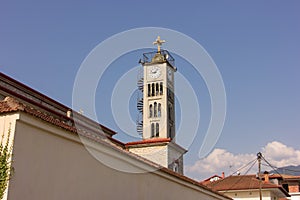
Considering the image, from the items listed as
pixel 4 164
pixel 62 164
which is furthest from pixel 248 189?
pixel 4 164

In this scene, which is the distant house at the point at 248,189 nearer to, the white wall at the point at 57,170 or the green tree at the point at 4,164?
the white wall at the point at 57,170

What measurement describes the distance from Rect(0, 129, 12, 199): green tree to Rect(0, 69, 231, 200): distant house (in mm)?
87

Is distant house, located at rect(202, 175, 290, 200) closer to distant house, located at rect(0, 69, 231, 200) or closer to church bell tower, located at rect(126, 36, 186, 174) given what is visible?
distant house, located at rect(0, 69, 231, 200)

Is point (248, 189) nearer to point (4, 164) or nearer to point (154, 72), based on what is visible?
point (4, 164)

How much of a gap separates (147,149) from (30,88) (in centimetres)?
1256

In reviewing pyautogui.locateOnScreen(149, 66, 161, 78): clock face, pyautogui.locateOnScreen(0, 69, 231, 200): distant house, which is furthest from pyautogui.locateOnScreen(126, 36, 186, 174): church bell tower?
pyautogui.locateOnScreen(0, 69, 231, 200): distant house

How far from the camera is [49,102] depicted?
69.3 ft

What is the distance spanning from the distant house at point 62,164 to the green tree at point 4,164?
87 millimetres

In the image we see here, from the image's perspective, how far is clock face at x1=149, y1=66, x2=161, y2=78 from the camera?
76812 mm

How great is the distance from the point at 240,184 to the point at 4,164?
1190 inches

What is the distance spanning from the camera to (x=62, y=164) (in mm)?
9492

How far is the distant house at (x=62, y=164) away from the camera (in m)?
8.26

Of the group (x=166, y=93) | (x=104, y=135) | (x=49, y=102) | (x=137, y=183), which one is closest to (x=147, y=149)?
(x=104, y=135)

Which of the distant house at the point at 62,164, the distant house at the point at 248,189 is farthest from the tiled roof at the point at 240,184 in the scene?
the distant house at the point at 62,164
